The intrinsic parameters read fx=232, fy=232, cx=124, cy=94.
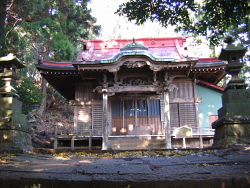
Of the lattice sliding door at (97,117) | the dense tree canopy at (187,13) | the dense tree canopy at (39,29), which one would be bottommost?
the lattice sliding door at (97,117)

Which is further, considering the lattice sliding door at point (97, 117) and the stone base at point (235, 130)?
the lattice sliding door at point (97, 117)

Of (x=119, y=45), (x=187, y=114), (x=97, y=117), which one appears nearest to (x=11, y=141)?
(x=97, y=117)

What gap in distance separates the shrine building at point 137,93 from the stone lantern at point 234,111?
12.4 feet

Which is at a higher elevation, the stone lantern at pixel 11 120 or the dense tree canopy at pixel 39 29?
the dense tree canopy at pixel 39 29

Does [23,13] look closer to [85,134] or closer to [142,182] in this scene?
[85,134]

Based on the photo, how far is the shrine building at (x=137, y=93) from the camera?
10953mm

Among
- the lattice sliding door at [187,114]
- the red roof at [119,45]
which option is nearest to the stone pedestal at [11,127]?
the red roof at [119,45]

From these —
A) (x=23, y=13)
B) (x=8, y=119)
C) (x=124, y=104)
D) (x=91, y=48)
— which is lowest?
(x=8, y=119)

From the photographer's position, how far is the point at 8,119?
21.4 ft

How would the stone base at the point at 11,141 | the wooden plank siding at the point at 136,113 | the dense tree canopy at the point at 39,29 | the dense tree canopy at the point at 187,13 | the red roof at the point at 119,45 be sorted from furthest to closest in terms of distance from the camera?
the red roof at the point at 119,45, the dense tree canopy at the point at 39,29, the wooden plank siding at the point at 136,113, the stone base at the point at 11,141, the dense tree canopy at the point at 187,13

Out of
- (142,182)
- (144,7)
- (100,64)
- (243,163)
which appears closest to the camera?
(142,182)

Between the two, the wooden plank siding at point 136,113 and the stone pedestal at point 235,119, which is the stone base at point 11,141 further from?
the wooden plank siding at point 136,113

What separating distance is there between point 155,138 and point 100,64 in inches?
184

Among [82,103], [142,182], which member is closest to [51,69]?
[82,103]
